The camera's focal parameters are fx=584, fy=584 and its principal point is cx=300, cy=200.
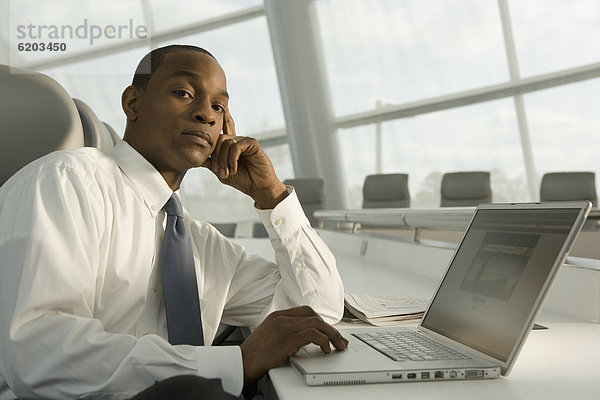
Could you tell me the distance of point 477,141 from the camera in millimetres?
8141

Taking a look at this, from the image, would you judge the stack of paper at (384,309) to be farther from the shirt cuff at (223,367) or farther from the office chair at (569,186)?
the office chair at (569,186)

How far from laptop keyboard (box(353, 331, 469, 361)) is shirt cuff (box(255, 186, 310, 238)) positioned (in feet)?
1.23

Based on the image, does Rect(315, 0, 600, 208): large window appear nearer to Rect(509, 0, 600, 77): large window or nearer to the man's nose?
Rect(509, 0, 600, 77): large window

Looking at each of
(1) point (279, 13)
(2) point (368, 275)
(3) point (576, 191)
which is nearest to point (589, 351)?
(2) point (368, 275)

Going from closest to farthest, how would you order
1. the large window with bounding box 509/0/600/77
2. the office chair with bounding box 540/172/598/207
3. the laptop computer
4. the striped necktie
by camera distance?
the laptop computer → the striped necktie → the office chair with bounding box 540/172/598/207 → the large window with bounding box 509/0/600/77

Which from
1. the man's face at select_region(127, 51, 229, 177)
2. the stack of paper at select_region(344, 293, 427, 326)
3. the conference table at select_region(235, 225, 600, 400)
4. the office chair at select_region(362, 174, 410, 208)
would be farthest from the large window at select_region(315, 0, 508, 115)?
the man's face at select_region(127, 51, 229, 177)

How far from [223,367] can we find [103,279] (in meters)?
0.34

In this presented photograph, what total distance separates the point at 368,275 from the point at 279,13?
7.16 meters

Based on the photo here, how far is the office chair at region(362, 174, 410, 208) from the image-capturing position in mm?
6633

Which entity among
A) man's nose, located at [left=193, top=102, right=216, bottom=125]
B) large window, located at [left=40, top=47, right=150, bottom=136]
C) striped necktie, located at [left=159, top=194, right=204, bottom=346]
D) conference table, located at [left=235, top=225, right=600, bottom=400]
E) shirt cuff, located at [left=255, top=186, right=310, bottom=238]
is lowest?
conference table, located at [left=235, top=225, right=600, bottom=400]

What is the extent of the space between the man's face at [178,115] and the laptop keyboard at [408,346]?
0.55 meters

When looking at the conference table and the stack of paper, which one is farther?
the stack of paper

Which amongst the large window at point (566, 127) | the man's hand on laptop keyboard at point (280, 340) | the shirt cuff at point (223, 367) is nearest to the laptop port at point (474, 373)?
the man's hand on laptop keyboard at point (280, 340)

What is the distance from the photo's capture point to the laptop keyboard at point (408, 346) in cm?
99
